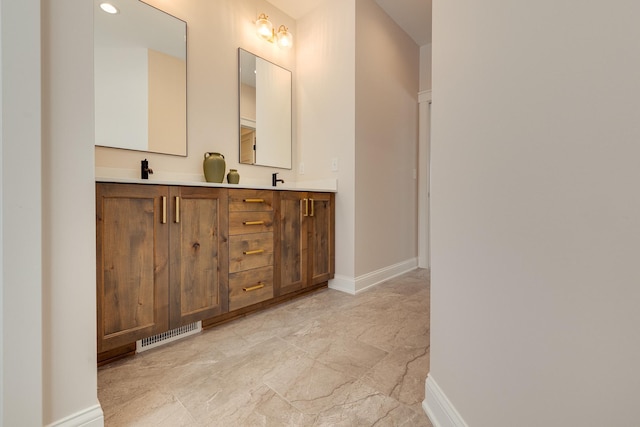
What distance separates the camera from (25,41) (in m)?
0.77

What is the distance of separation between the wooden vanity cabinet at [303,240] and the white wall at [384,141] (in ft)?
0.90

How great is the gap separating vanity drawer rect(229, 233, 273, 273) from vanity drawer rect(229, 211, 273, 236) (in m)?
0.04

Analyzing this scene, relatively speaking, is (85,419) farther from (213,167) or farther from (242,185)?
(213,167)

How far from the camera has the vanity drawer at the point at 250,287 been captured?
1776mm

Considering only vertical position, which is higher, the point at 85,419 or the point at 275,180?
the point at 275,180

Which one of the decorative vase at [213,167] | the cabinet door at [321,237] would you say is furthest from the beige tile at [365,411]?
the decorative vase at [213,167]

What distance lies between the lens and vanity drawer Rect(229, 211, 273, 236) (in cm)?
177

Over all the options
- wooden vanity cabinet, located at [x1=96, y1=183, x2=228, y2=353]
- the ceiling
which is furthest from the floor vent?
the ceiling

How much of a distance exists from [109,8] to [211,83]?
0.71 meters

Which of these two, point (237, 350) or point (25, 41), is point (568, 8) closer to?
point (25, 41)

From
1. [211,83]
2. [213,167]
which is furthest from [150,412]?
[211,83]

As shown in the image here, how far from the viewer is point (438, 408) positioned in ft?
3.12

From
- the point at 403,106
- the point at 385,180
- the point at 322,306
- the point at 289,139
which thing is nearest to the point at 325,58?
the point at 289,139

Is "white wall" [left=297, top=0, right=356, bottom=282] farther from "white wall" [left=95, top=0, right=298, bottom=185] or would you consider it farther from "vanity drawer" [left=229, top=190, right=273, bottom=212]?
"vanity drawer" [left=229, top=190, right=273, bottom=212]
